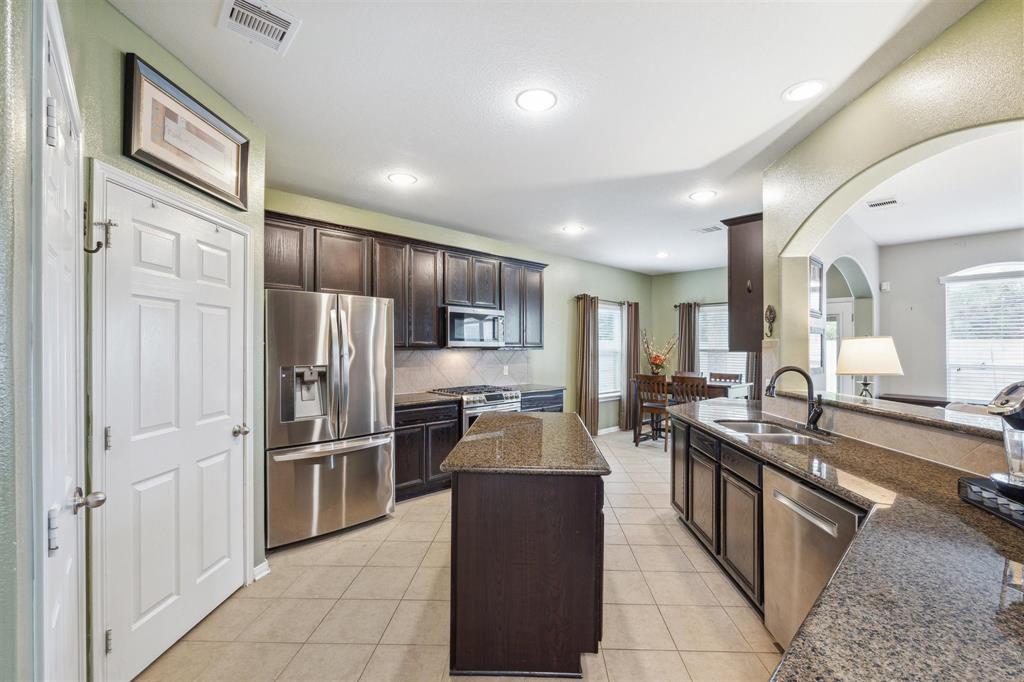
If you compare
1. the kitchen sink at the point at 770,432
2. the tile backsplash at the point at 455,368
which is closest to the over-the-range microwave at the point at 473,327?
the tile backsplash at the point at 455,368

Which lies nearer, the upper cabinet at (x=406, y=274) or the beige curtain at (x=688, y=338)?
the upper cabinet at (x=406, y=274)

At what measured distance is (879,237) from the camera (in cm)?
504

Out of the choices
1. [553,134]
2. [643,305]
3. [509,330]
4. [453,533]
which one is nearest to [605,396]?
[643,305]

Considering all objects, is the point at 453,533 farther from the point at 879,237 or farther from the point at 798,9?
the point at 879,237

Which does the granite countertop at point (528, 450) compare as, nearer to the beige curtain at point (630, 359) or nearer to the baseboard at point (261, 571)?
the baseboard at point (261, 571)

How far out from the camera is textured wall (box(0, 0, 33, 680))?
0.66 m

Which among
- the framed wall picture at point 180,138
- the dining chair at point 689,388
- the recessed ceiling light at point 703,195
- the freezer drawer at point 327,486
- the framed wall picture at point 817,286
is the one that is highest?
the recessed ceiling light at point 703,195

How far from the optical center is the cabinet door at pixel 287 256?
10.3ft

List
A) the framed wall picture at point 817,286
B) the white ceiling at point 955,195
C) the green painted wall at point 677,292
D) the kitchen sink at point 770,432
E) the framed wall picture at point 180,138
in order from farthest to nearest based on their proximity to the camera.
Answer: the green painted wall at point 677,292, the framed wall picture at point 817,286, the white ceiling at point 955,195, the kitchen sink at point 770,432, the framed wall picture at point 180,138

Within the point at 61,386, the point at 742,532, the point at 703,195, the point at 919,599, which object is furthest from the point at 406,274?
the point at 919,599

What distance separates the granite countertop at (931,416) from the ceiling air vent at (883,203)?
96.9 inches

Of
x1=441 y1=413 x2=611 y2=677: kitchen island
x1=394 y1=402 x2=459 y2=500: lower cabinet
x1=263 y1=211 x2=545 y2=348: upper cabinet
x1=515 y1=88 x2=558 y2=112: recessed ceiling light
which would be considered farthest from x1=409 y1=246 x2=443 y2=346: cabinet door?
x1=441 y1=413 x2=611 y2=677: kitchen island

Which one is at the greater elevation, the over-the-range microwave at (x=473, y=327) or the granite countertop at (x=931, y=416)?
the over-the-range microwave at (x=473, y=327)

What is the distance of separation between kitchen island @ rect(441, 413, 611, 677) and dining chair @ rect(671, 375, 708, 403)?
3.95 m
